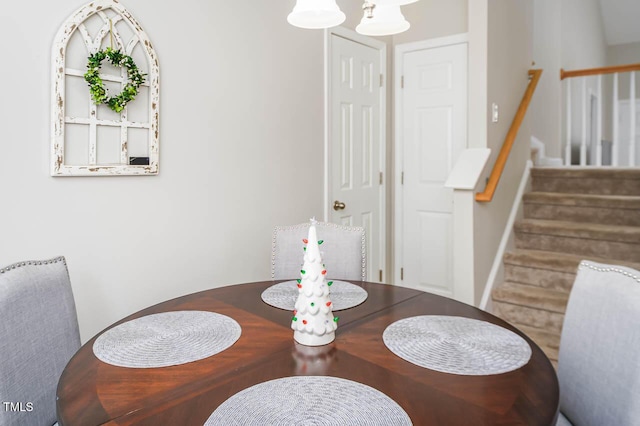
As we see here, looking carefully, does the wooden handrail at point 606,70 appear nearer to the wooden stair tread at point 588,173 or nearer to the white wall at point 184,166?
the wooden stair tread at point 588,173

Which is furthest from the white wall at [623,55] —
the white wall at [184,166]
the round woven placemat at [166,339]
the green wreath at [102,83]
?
the round woven placemat at [166,339]

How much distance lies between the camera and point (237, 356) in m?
1.18

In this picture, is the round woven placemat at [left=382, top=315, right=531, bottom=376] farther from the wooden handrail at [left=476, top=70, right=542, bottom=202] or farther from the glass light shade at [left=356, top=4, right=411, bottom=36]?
the wooden handrail at [left=476, top=70, right=542, bottom=202]

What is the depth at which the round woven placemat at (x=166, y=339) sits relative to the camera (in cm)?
116

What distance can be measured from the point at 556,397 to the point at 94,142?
1.85m

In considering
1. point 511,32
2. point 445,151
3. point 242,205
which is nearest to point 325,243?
point 242,205

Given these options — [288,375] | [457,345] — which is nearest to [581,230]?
[457,345]

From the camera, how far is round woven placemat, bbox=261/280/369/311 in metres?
1.60

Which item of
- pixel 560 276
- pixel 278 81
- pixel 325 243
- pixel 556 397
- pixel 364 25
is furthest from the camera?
pixel 560 276

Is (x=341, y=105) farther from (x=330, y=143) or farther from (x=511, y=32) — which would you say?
(x=511, y=32)

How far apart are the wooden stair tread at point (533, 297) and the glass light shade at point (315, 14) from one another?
236 centimetres

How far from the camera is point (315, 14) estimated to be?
1.53m

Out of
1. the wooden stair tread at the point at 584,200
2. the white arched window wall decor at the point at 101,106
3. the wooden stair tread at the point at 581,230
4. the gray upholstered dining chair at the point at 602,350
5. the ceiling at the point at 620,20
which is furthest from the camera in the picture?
the ceiling at the point at 620,20

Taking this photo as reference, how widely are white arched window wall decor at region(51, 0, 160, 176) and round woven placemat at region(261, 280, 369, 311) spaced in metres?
0.85
